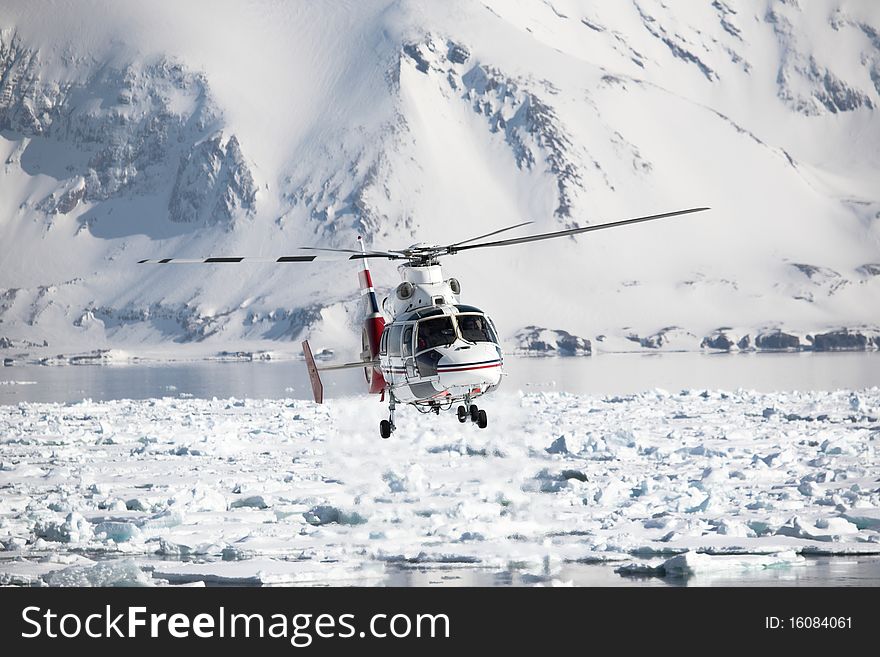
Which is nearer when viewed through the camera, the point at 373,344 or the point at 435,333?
the point at 435,333

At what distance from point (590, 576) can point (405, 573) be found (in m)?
4.14

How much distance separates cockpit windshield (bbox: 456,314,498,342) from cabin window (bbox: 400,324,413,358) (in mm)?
1207

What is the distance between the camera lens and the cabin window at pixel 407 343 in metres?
28.8

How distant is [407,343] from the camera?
2894cm

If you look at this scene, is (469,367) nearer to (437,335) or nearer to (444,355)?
(444,355)

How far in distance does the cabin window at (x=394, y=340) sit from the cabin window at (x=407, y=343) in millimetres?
256

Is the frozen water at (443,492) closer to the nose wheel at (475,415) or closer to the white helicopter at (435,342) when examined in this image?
the nose wheel at (475,415)

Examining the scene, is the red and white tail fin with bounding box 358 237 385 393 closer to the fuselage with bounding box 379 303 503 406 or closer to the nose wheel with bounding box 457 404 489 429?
the fuselage with bounding box 379 303 503 406

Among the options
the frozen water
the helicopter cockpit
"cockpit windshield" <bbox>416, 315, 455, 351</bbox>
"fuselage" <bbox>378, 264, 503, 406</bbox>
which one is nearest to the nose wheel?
"fuselage" <bbox>378, 264, 503, 406</bbox>

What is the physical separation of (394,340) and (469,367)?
8.77 feet

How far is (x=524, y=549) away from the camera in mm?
31547

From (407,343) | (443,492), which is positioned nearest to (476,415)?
(407,343)
